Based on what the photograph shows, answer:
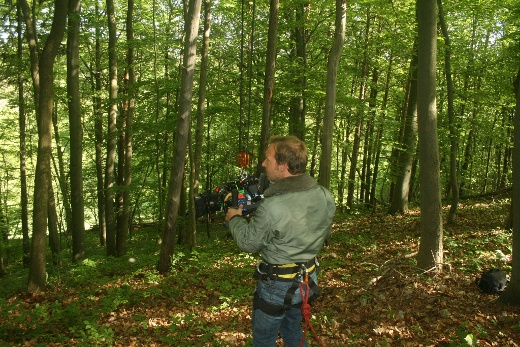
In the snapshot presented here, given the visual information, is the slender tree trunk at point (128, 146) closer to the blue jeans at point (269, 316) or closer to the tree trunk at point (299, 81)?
the tree trunk at point (299, 81)

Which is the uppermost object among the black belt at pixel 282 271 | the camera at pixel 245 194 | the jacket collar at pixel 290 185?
the jacket collar at pixel 290 185

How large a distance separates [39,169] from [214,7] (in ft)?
27.0

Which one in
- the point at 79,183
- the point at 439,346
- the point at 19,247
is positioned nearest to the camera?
the point at 439,346

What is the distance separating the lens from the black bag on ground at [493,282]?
5.77 metres

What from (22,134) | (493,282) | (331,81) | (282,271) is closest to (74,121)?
(22,134)

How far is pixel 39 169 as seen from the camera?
8.56 metres

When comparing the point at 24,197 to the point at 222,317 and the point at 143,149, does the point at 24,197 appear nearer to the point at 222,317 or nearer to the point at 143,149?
the point at 143,149

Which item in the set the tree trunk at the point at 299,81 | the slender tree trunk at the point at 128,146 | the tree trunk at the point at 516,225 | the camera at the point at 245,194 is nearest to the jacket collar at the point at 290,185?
the camera at the point at 245,194

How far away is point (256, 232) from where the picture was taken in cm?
292

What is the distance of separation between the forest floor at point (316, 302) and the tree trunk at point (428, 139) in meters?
0.50

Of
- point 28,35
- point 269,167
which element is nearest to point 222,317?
point 269,167

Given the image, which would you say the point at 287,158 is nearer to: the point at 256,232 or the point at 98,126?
the point at 256,232

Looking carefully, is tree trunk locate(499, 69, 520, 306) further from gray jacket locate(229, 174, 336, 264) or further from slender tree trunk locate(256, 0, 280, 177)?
slender tree trunk locate(256, 0, 280, 177)

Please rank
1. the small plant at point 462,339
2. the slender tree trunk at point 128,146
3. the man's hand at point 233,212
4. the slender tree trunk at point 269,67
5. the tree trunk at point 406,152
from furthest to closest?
1. the tree trunk at point 406,152
2. the slender tree trunk at point 128,146
3. the slender tree trunk at point 269,67
4. the small plant at point 462,339
5. the man's hand at point 233,212
